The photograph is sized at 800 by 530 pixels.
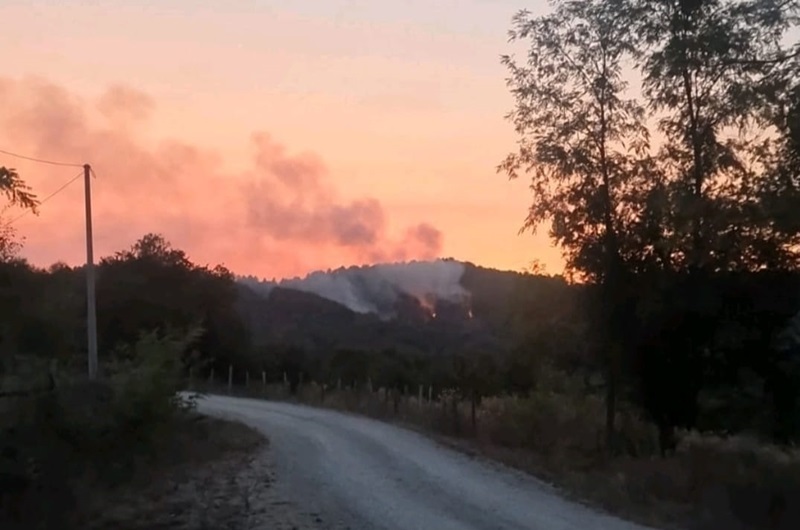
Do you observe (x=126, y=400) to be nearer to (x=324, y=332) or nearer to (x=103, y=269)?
(x=103, y=269)

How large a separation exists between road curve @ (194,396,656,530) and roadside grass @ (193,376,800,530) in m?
0.83

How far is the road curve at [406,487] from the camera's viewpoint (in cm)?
1791

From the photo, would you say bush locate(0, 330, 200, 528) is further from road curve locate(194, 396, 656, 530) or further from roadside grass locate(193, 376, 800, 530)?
roadside grass locate(193, 376, 800, 530)

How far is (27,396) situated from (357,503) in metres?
5.76

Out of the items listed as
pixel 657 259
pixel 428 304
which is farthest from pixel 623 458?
pixel 428 304

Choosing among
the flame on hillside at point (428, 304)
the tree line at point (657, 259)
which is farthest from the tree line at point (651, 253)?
the flame on hillside at point (428, 304)

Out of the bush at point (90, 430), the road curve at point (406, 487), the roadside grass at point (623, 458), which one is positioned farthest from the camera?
the roadside grass at point (623, 458)

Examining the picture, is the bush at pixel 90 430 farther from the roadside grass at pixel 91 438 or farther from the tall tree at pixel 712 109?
the tall tree at pixel 712 109

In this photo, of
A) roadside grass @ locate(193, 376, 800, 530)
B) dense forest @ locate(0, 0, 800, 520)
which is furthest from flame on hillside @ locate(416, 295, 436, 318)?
dense forest @ locate(0, 0, 800, 520)

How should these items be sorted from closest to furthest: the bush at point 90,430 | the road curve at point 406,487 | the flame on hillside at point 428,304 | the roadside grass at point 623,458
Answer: the bush at point 90,430, the road curve at point 406,487, the roadside grass at point 623,458, the flame on hillside at point 428,304

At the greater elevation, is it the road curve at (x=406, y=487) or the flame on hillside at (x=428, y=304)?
the flame on hillside at (x=428, y=304)

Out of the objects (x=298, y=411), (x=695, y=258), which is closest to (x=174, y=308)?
(x=298, y=411)

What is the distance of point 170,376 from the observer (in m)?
25.5

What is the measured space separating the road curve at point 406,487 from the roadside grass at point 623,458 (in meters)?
0.83
